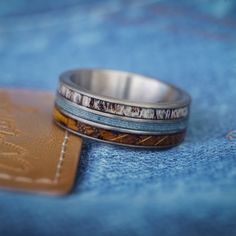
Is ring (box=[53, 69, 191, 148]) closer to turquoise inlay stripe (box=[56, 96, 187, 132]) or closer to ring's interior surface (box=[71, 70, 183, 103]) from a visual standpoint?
turquoise inlay stripe (box=[56, 96, 187, 132])

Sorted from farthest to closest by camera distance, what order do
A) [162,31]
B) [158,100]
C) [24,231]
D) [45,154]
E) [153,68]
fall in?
[162,31] < [153,68] < [158,100] < [45,154] < [24,231]

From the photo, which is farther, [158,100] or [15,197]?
[158,100]

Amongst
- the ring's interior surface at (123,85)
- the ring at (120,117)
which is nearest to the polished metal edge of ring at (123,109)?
the ring at (120,117)

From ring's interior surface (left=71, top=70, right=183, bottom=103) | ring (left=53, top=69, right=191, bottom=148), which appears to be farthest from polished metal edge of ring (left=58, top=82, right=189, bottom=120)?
ring's interior surface (left=71, top=70, right=183, bottom=103)

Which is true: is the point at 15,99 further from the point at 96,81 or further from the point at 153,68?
the point at 153,68

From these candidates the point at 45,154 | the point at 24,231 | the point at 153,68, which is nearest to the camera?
the point at 24,231

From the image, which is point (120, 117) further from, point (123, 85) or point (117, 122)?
point (123, 85)

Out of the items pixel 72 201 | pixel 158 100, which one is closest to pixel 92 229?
pixel 72 201

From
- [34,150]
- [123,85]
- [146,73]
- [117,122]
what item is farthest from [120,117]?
[146,73]
